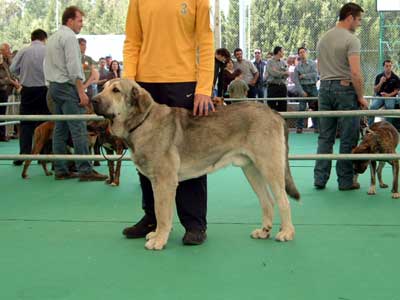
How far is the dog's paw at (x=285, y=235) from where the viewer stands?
15.9 ft

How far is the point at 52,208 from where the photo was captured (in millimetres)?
6410

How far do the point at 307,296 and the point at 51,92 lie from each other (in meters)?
5.67

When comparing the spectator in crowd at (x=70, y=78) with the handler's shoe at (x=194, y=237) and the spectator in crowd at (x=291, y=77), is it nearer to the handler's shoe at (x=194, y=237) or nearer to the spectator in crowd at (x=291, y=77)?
the handler's shoe at (x=194, y=237)

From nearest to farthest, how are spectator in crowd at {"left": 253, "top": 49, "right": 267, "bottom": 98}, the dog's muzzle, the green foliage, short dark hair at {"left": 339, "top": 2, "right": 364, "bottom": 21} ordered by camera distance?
the dog's muzzle
short dark hair at {"left": 339, "top": 2, "right": 364, "bottom": 21}
spectator in crowd at {"left": 253, "top": 49, "right": 267, "bottom": 98}
the green foliage

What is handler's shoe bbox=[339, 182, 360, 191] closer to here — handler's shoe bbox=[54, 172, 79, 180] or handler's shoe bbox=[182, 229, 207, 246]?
handler's shoe bbox=[182, 229, 207, 246]

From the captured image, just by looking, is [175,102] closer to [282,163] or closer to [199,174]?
[199,174]

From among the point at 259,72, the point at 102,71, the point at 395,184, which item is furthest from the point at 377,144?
the point at 102,71

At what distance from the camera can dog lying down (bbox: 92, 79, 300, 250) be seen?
15.0ft

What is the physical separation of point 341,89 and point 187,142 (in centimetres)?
329

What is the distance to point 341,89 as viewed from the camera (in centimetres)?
732

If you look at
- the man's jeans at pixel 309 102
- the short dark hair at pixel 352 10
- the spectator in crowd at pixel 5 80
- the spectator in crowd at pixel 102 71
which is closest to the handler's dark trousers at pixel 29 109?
the spectator in crowd at pixel 5 80

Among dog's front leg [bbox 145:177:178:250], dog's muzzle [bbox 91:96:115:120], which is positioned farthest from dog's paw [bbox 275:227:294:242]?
dog's muzzle [bbox 91:96:115:120]

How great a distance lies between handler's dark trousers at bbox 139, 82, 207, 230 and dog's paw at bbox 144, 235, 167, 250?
1.05 ft

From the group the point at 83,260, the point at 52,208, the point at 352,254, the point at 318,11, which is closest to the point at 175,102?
the point at 83,260
